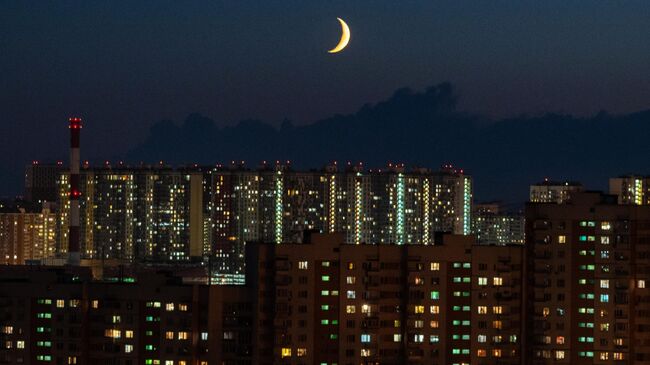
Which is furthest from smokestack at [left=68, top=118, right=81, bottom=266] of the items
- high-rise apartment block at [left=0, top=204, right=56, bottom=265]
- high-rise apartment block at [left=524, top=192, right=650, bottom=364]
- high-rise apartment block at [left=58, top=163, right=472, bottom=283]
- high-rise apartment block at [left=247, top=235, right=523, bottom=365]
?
high-rise apartment block at [left=524, top=192, right=650, bottom=364]

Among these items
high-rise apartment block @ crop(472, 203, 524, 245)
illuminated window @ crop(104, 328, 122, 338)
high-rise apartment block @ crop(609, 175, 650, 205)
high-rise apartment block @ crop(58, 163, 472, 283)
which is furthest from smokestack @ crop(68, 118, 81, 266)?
illuminated window @ crop(104, 328, 122, 338)

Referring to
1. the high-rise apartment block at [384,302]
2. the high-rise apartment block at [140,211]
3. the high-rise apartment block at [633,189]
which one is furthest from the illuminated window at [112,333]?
the high-rise apartment block at [140,211]

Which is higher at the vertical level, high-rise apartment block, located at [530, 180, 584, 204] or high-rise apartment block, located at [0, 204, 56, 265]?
high-rise apartment block, located at [530, 180, 584, 204]

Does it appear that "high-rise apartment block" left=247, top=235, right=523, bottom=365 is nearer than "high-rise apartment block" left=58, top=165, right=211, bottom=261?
Yes

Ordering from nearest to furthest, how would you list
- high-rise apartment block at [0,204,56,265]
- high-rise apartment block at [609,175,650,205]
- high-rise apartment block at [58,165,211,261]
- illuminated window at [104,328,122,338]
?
illuminated window at [104,328,122,338] → high-rise apartment block at [609,175,650,205] → high-rise apartment block at [0,204,56,265] → high-rise apartment block at [58,165,211,261]

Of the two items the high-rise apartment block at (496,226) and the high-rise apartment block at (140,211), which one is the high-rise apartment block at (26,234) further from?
the high-rise apartment block at (496,226)

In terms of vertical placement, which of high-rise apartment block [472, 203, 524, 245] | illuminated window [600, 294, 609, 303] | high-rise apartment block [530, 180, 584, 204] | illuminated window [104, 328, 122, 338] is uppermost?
high-rise apartment block [530, 180, 584, 204]

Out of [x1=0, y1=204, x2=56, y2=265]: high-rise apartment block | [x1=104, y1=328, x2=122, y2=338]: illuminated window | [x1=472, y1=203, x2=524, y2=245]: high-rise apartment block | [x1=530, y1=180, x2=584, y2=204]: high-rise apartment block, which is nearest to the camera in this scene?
[x1=104, y1=328, x2=122, y2=338]: illuminated window

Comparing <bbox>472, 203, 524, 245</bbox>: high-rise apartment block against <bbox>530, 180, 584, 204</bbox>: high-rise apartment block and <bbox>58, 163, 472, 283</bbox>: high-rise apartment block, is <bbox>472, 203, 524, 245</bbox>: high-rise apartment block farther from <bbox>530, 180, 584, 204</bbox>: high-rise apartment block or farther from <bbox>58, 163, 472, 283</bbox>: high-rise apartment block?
<bbox>530, 180, 584, 204</bbox>: high-rise apartment block
